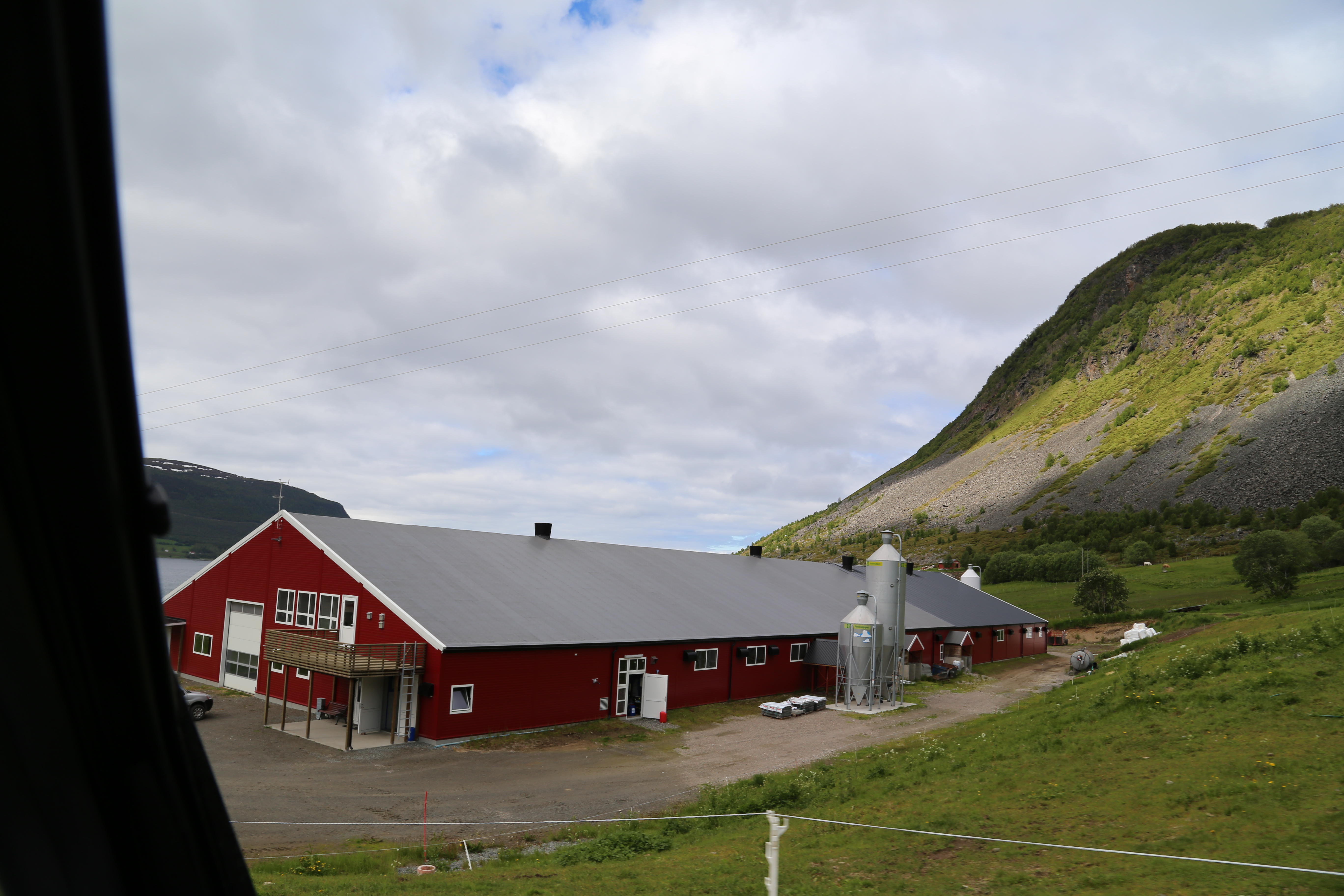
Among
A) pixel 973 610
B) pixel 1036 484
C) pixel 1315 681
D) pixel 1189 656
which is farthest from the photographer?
pixel 1036 484

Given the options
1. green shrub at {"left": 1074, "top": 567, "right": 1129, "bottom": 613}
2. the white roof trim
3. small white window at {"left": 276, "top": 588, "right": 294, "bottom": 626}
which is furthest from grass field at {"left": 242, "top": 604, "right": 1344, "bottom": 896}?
green shrub at {"left": 1074, "top": 567, "right": 1129, "bottom": 613}

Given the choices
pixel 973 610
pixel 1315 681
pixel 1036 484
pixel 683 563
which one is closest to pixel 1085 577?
pixel 973 610

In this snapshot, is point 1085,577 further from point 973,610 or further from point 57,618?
point 57,618

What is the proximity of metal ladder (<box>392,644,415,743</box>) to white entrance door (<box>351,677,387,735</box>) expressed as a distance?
135cm

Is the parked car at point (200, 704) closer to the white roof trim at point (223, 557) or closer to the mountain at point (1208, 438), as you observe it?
the white roof trim at point (223, 557)

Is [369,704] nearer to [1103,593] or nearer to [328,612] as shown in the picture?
[328,612]

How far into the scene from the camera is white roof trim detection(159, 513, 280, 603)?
34.1 meters

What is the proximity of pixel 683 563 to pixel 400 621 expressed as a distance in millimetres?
20314

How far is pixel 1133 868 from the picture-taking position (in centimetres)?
1145

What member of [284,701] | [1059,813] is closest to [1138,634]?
[1059,813]

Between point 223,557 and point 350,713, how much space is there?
16.2m

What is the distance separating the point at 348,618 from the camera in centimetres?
2941

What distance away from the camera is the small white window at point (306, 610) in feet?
102

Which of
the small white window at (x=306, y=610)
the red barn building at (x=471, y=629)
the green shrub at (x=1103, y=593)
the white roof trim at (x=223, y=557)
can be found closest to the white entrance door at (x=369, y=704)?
the red barn building at (x=471, y=629)
